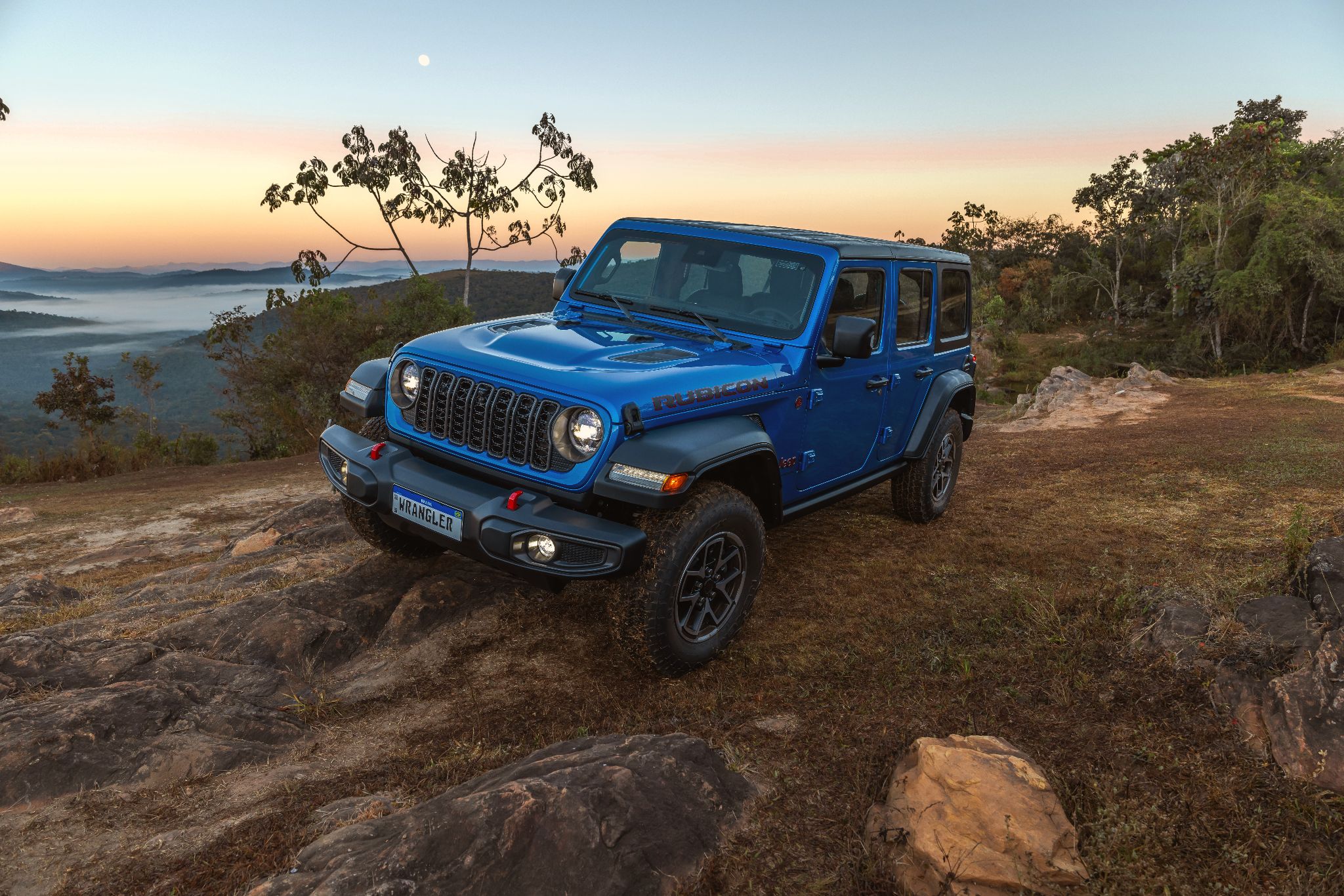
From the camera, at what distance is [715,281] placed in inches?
201

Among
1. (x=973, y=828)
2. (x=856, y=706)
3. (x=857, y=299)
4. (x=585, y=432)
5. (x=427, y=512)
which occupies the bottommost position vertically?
(x=856, y=706)

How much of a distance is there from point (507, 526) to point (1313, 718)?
3177 mm

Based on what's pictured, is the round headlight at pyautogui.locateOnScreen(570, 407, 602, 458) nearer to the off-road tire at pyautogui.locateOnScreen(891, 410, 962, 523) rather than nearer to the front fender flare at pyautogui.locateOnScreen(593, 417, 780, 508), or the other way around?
the front fender flare at pyautogui.locateOnScreen(593, 417, 780, 508)

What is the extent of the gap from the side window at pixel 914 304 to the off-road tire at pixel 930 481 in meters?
0.78

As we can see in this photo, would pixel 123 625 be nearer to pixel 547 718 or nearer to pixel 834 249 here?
pixel 547 718

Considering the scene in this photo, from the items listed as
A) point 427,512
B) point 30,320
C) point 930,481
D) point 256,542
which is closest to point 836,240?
point 930,481

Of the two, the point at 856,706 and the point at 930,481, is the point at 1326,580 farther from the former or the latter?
the point at 930,481

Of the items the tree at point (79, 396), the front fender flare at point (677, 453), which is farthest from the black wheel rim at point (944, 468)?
the tree at point (79, 396)

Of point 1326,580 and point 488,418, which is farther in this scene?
point 488,418

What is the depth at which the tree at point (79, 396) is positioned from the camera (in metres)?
31.9

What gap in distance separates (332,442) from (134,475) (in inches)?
659

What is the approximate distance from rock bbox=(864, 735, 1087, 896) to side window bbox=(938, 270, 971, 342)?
4048mm

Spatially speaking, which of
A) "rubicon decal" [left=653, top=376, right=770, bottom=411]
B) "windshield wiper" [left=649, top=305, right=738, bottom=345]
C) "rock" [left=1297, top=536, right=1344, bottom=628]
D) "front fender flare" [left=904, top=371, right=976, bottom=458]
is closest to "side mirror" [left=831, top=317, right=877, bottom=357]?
"rubicon decal" [left=653, top=376, right=770, bottom=411]

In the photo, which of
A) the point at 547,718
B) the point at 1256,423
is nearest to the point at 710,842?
the point at 547,718
